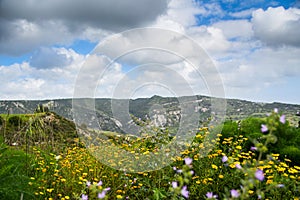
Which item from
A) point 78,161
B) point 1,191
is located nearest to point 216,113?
point 78,161

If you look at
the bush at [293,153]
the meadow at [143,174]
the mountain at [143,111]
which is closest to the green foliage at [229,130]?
the meadow at [143,174]

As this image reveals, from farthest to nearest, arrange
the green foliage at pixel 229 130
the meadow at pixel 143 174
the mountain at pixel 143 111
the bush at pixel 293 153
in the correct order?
the green foliage at pixel 229 130
the bush at pixel 293 153
the mountain at pixel 143 111
the meadow at pixel 143 174

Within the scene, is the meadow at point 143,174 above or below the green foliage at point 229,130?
below

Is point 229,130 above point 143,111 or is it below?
below

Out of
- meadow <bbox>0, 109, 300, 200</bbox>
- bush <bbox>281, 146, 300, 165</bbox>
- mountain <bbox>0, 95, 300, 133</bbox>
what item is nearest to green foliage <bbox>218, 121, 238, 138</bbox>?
meadow <bbox>0, 109, 300, 200</bbox>

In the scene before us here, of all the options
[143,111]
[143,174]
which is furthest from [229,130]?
[143,174]

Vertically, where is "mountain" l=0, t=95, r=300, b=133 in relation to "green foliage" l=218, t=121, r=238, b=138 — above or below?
above

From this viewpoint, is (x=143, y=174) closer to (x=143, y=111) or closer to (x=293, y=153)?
(x=143, y=111)

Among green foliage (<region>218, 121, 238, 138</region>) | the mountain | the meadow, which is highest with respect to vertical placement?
the mountain

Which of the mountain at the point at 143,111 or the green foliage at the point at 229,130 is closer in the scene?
the mountain at the point at 143,111

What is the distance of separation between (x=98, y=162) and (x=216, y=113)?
2.18 meters

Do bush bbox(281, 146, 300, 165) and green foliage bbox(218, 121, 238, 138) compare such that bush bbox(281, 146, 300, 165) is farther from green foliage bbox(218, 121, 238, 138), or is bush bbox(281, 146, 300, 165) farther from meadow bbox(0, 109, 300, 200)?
green foliage bbox(218, 121, 238, 138)

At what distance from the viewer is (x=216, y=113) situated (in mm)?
5855

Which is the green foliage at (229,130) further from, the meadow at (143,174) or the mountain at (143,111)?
the mountain at (143,111)
